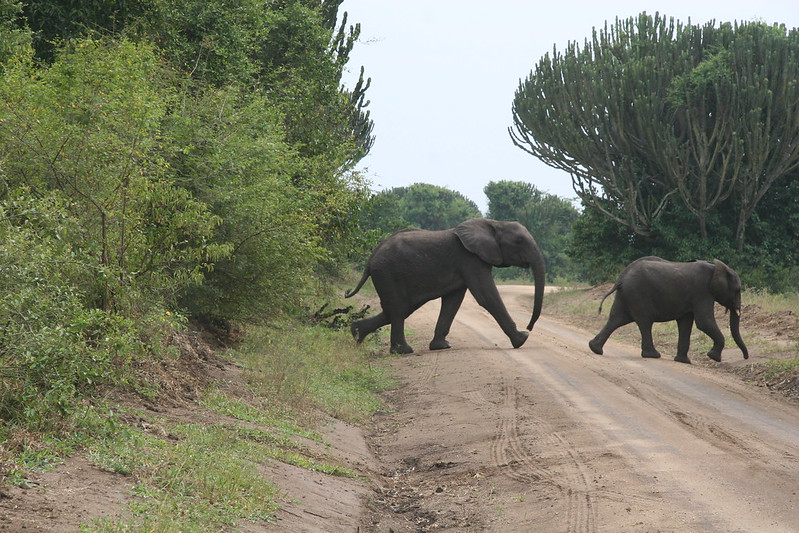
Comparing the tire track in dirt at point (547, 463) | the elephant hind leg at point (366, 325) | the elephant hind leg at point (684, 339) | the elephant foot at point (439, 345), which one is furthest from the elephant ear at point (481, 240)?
the tire track in dirt at point (547, 463)

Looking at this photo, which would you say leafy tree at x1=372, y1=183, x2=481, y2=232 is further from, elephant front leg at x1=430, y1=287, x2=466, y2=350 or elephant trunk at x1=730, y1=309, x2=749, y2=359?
elephant trunk at x1=730, y1=309, x2=749, y2=359

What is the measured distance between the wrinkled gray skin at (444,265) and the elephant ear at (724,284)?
Answer: 10.5ft

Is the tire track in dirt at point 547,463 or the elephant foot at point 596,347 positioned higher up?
the elephant foot at point 596,347

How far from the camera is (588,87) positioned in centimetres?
3412

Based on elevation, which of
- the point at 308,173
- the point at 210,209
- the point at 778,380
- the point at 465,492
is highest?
the point at 308,173

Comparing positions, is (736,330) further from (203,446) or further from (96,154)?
(96,154)

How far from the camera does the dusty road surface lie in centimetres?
693

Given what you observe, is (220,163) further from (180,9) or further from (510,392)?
(180,9)

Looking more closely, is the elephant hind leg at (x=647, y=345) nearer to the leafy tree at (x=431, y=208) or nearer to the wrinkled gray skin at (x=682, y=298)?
the wrinkled gray skin at (x=682, y=298)

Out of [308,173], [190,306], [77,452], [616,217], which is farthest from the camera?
[616,217]

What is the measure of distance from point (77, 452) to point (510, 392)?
23.1ft

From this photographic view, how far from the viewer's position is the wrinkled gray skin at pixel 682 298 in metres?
17.0

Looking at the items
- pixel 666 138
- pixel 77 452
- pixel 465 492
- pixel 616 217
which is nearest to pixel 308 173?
pixel 465 492

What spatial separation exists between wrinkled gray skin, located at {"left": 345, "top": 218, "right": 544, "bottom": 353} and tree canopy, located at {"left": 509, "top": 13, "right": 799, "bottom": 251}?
51.0 feet
